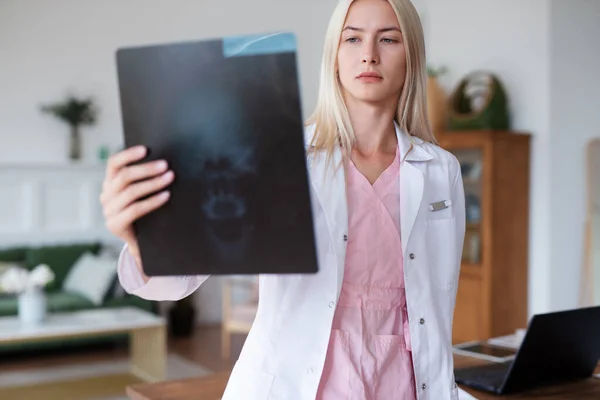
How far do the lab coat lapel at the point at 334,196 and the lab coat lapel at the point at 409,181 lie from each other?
101 millimetres

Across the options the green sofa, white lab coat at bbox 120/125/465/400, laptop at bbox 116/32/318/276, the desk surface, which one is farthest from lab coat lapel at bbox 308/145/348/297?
the green sofa

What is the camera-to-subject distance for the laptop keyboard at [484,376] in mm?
1799

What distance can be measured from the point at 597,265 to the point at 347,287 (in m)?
4.05

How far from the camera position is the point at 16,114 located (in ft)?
21.2

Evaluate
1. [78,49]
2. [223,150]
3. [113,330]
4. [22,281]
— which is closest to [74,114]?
[78,49]

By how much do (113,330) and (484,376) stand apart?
367 cm

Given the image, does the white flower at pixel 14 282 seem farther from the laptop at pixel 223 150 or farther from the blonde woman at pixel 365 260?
the laptop at pixel 223 150

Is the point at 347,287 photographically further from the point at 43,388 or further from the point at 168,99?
the point at 43,388

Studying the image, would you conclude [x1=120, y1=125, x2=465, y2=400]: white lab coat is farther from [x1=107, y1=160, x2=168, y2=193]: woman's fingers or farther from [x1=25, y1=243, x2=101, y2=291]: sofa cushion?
[x1=25, y1=243, x2=101, y2=291]: sofa cushion

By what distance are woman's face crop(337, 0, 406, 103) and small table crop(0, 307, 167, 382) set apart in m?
4.07

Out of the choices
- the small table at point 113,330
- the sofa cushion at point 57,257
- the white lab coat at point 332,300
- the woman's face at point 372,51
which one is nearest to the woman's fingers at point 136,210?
the white lab coat at point 332,300

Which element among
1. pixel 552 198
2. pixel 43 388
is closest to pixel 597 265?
pixel 552 198

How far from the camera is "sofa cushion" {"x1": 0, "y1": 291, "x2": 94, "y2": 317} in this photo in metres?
5.77

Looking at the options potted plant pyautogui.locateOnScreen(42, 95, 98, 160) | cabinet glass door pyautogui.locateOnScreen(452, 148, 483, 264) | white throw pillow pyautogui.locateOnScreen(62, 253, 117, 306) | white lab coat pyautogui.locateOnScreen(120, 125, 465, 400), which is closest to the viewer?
white lab coat pyautogui.locateOnScreen(120, 125, 465, 400)
